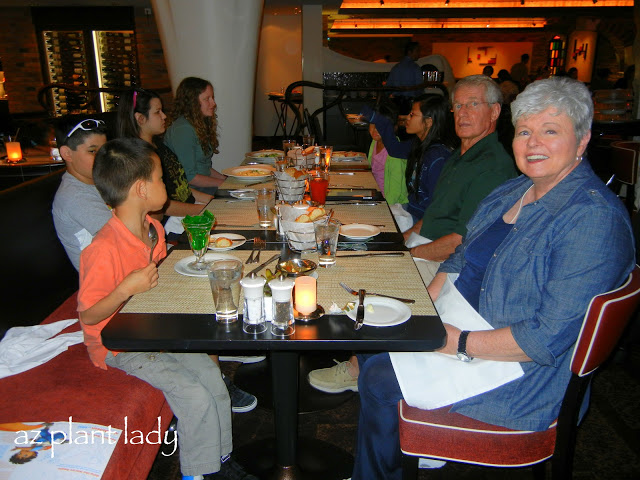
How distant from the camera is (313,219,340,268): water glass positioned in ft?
5.42

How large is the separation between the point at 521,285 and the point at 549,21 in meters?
15.4

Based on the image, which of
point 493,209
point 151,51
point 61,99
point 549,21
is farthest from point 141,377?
point 549,21

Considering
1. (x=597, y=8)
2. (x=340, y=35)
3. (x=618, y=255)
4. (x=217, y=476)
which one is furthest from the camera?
(x=340, y=35)

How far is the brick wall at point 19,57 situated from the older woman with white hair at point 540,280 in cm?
1083

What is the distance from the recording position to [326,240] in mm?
1688

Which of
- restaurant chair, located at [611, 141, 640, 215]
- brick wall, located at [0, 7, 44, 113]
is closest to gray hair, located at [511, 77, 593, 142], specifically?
restaurant chair, located at [611, 141, 640, 215]

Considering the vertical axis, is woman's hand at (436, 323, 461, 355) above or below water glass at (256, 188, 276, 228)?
below

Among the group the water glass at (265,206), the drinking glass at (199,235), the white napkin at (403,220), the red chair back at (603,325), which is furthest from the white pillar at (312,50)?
the red chair back at (603,325)

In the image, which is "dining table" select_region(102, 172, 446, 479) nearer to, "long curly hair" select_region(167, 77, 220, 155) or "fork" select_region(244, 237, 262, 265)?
"fork" select_region(244, 237, 262, 265)

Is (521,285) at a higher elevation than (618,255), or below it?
below

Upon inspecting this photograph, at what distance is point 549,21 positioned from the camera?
1416cm

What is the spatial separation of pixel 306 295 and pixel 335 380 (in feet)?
3.85

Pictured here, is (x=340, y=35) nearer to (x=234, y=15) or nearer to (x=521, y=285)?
(x=234, y=15)

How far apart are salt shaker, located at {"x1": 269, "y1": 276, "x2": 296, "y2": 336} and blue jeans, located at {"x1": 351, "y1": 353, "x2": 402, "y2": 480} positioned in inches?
15.8
